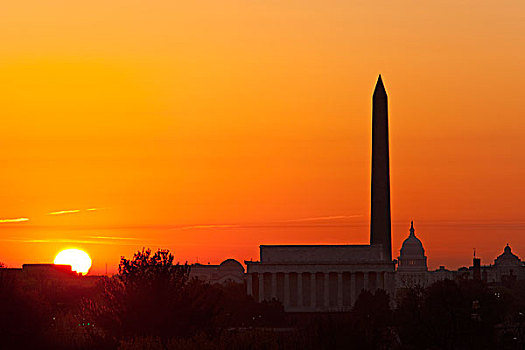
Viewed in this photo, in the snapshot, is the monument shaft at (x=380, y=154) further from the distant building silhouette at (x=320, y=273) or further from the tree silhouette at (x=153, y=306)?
the tree silhouette at (x=153, y=306)

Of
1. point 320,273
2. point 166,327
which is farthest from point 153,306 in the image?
point 320,273

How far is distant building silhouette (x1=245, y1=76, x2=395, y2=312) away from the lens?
15700 centimetres

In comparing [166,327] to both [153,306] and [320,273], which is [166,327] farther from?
[320,273]

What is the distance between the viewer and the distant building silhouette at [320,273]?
157 metres

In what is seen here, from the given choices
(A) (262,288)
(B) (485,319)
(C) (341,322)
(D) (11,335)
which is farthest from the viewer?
(A) (262,288)

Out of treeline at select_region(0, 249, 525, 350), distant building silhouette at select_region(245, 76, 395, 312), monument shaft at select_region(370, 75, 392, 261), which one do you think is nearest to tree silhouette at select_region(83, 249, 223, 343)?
treeline at select_region(0, 249, 525, 350)

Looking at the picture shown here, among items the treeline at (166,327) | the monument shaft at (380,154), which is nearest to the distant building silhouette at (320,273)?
the monument shaft at (380,154)

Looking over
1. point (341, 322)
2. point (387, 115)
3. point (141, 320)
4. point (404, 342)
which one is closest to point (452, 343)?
point (404, 342)

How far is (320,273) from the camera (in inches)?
6280

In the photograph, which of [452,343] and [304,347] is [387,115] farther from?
[304,347]

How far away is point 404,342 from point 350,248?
9163 centimetres

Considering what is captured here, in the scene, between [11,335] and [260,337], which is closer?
[260,337]

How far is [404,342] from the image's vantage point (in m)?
68.4

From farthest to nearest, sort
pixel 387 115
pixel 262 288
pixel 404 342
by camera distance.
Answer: pixel 262 288, pixel 387 115, pixel 404 342
